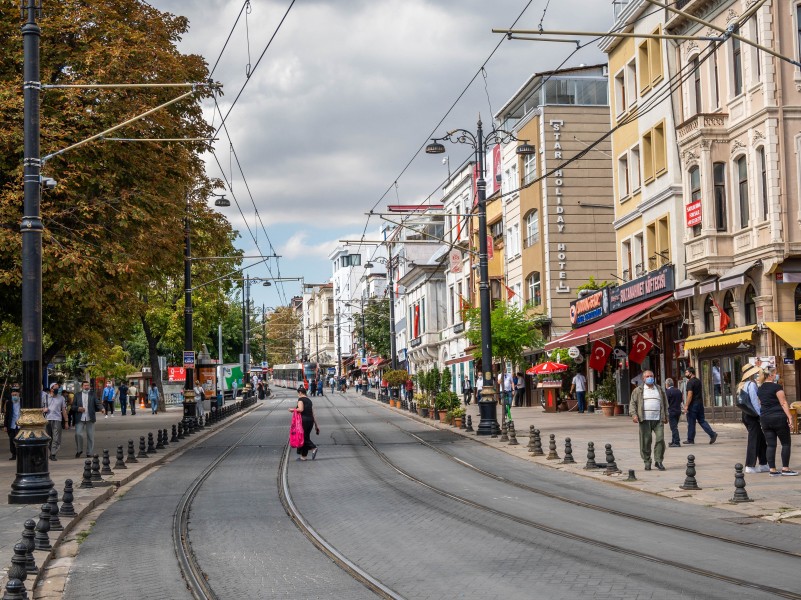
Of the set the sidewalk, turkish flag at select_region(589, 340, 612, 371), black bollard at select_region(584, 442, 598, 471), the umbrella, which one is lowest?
the sidewalk

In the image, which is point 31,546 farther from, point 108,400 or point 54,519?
point 108,400

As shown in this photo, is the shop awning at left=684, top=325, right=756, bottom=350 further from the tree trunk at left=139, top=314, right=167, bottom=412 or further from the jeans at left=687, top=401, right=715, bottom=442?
the tree trunk at left=139, top=314, right=167, bottom=412

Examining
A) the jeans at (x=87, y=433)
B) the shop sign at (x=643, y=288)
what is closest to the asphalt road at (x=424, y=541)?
the jeans at (x=87, y=433)

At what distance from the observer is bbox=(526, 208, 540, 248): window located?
5464 cm

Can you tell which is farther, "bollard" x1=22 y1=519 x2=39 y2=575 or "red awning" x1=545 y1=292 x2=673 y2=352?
"red awning" x1=545 y1=292 x2=673 y2=352

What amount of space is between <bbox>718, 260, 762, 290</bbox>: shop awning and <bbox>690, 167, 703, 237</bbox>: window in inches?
116

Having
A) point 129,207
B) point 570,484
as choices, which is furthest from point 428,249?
point 570,484

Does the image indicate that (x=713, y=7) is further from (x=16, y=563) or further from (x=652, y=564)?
(x=16, y=563)

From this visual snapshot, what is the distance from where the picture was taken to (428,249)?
97062mm

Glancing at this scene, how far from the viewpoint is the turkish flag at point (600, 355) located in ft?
146

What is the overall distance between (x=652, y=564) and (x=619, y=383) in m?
34.0

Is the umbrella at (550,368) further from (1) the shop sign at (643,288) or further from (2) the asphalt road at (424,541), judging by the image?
(2) the asphalt road at (424,541)

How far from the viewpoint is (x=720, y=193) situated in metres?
33.1

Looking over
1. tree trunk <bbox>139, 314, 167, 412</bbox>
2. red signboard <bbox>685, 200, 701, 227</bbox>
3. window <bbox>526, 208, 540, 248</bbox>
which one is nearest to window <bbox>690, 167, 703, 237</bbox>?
red signboard <bbox>685, 200, 701, 227</bbox>
